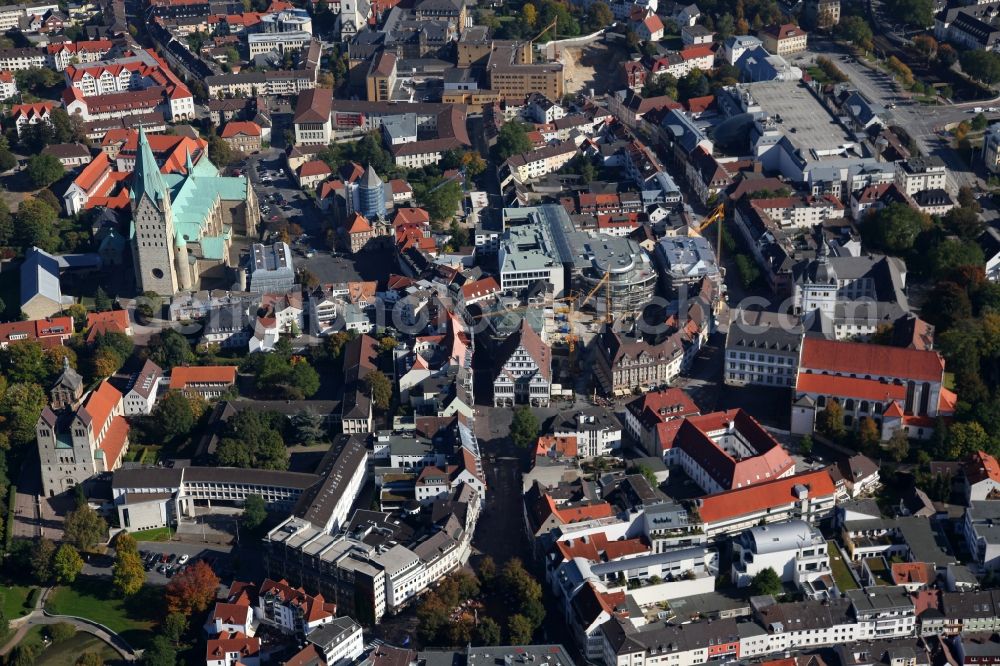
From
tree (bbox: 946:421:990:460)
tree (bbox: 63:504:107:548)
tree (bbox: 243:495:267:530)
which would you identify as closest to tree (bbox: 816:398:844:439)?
tree (bbox: 946:421:990:460)

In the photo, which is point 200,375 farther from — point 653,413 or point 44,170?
point 44,170

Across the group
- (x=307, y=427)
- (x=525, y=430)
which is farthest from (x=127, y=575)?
(x=525, y=430)

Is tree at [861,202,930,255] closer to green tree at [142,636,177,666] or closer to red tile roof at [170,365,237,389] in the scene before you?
red tile roof at [170,365,237,389]

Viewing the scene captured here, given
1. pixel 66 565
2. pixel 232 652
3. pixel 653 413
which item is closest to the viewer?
pixel 232 652

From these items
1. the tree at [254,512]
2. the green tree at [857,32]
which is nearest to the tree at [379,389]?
the tree at [254,512]

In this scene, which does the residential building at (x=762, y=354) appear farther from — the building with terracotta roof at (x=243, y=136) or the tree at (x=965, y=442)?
the building with terracotta roof at (x=243, y=136)
